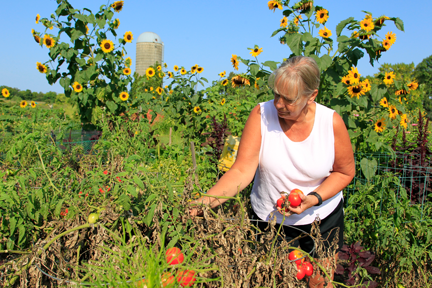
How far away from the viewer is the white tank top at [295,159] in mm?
1719

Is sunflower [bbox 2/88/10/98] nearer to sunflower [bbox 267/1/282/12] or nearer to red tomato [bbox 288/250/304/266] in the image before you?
sunflower [bbox 267/1/282/12]

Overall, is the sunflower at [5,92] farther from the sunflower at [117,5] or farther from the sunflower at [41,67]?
the sunflower at [117,5]

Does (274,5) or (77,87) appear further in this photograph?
(77,87)

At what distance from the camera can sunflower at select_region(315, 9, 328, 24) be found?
9.13ft

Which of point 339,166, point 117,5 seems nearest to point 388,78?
point 339,166

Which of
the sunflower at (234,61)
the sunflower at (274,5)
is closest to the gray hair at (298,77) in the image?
the sunflower at (274,5)

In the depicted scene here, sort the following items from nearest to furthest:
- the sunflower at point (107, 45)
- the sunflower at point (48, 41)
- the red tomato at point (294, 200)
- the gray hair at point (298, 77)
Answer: the red tomato at point (294, 200) → the gray hair at point (298, 77) → the sunflower at point (48, 41) → the sunflower at point (107, 45)

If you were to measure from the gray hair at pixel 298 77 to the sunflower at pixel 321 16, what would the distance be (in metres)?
1.47

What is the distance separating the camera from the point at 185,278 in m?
0.82

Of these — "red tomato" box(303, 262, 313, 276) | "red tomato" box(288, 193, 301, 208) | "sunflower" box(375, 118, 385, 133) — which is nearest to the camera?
"red tomato" box(303, 262, 313, 276)

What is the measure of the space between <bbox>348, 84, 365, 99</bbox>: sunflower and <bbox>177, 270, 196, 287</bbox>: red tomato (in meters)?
2.22

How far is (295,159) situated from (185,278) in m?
1.07

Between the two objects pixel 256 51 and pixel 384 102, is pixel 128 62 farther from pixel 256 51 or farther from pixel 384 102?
pixel 384 102

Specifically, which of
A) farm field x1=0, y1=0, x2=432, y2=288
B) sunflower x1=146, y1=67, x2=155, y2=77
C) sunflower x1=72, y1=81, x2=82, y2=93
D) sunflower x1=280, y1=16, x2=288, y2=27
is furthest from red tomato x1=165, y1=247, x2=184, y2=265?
sunflower x1=146, y1=67, x2=155, y2=77
